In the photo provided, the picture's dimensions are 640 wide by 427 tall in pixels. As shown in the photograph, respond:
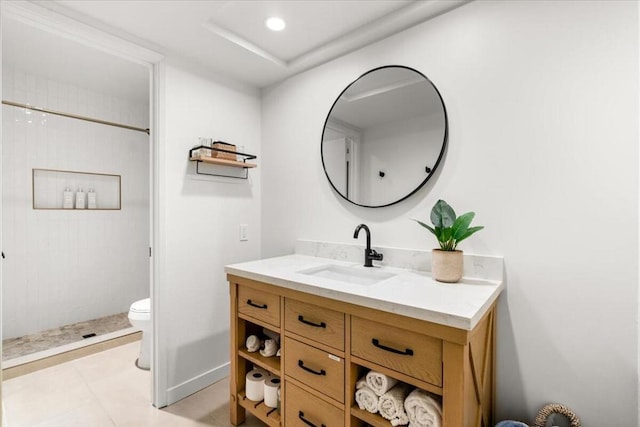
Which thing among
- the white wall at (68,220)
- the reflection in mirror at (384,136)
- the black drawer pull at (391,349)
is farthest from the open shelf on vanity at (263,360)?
the white wall at (68,220)

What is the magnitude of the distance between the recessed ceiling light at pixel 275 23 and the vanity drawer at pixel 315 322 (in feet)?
5.01

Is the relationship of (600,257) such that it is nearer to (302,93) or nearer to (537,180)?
(537,180)

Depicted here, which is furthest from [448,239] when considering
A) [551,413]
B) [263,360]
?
[263,360]

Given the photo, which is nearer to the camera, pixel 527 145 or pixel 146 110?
pixel 527 145

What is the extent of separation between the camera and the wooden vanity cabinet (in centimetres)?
101

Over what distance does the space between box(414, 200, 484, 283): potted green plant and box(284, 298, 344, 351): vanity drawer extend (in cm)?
51

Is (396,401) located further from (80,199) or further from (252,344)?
(80,199)

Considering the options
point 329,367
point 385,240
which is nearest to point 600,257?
point 385,240

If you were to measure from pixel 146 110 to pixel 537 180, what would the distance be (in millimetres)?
3751

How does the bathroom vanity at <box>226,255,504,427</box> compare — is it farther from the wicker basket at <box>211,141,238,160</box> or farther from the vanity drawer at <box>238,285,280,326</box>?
the wicker basket at <box>211,141,238,160</box>

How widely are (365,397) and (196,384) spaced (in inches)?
55.8

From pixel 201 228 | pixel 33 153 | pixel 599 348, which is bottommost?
pixel 599 348

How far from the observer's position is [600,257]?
3.97 ft

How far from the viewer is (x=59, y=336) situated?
110 inches
